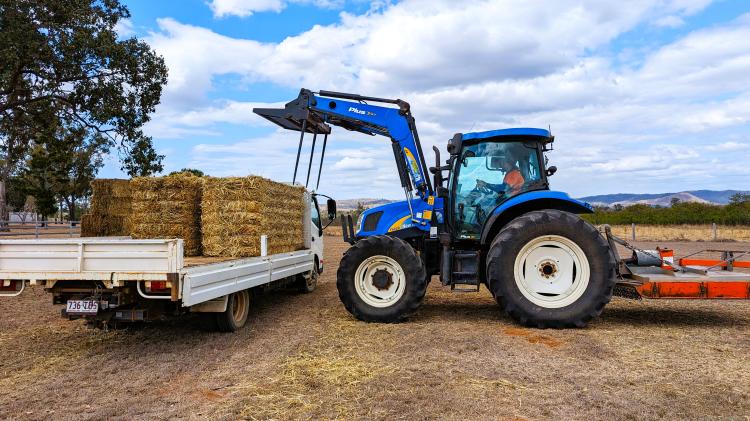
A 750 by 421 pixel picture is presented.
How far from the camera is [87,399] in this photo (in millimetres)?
4473

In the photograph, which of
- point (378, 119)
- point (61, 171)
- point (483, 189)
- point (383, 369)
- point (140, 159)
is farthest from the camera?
point (61, 171)

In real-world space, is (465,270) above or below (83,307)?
above

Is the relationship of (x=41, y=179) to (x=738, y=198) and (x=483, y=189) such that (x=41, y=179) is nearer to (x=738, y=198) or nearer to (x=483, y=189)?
(x=483, y=189)

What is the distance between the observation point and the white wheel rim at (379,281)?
7.36 meters

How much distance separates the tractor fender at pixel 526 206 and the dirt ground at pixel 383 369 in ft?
4.23

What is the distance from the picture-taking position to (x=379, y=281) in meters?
7.40

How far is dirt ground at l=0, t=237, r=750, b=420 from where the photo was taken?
4.16 meters

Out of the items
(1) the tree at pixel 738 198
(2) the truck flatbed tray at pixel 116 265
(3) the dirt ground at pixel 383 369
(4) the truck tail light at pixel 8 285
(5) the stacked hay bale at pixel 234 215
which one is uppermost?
(1) the tree at pixel 738 198

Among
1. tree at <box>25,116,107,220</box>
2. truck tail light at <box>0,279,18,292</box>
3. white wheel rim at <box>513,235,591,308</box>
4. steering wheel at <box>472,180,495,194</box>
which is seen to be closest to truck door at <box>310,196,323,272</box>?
steering wheel at <box>472,180,495,194</box>

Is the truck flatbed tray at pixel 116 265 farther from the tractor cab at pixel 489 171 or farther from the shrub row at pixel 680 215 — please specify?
the shrub row at pixel 680 215

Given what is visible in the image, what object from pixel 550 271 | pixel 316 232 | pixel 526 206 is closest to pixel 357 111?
pixel 526 206

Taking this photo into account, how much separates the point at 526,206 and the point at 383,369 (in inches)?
134

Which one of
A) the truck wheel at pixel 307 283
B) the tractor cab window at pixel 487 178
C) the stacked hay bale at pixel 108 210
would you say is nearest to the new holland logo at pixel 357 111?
the tractor cab window at pixel 487 178

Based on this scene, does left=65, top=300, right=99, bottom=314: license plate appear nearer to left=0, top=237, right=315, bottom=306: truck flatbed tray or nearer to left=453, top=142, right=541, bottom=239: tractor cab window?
left=0, top=237, right=315, bottom=306: truck flatbed tray
